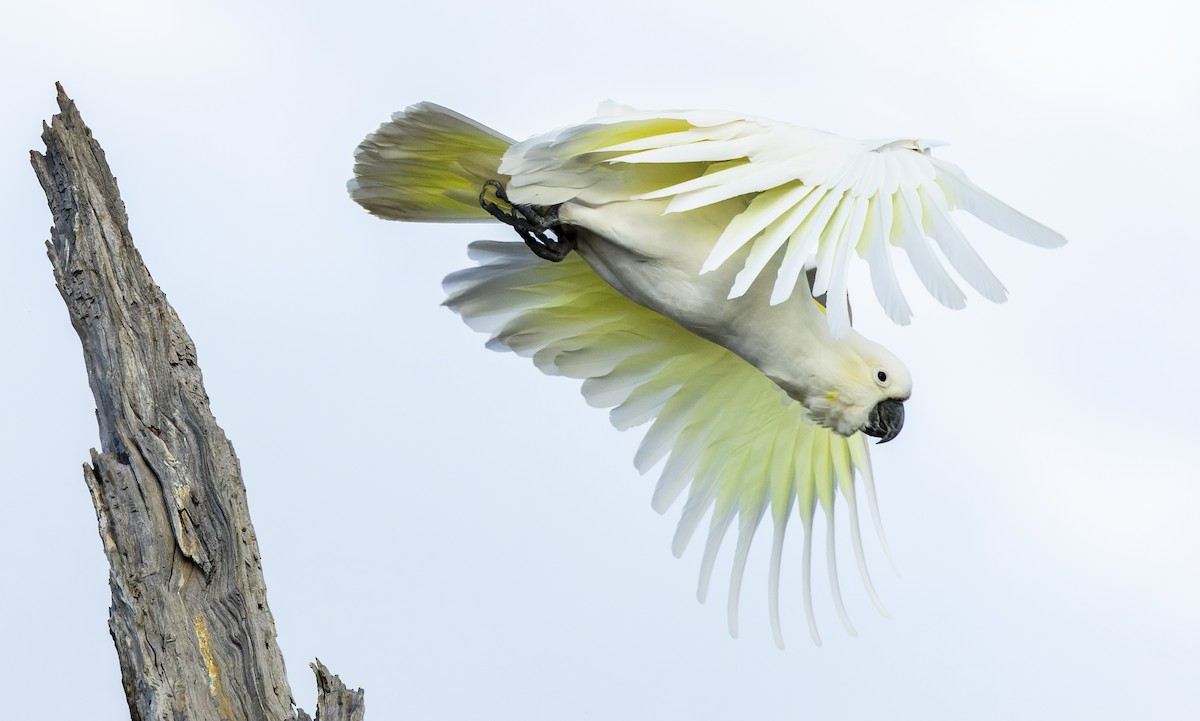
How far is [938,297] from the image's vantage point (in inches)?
101

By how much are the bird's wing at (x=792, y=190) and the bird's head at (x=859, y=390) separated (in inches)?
12.6

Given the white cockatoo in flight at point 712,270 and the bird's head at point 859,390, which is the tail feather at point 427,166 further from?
the bird's head at point 859,390

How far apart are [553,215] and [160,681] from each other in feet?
4.41

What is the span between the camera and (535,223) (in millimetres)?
3117

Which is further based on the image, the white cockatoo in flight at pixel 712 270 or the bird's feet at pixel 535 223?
the bird's feet at pixel 535 223

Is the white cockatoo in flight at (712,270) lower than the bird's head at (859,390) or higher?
higher

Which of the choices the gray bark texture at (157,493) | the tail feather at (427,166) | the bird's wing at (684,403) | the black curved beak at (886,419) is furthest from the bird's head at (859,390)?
the gray bark texture at (157,493)

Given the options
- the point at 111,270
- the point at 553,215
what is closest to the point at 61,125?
the point at 111,270

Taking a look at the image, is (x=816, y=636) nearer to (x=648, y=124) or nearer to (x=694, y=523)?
(x=694, y=523)

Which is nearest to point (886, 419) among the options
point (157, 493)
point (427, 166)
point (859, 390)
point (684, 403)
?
point (859, 390)

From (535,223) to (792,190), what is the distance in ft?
2.18

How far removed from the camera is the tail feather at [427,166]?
313cm

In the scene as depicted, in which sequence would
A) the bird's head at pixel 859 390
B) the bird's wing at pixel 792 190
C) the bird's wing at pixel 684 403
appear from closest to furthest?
the bird's wing at pixel 792 190 < the bird's head at pixel 859 390 < the bird's wing at pixel 684 403

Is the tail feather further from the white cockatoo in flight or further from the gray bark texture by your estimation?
the gray bark texture
